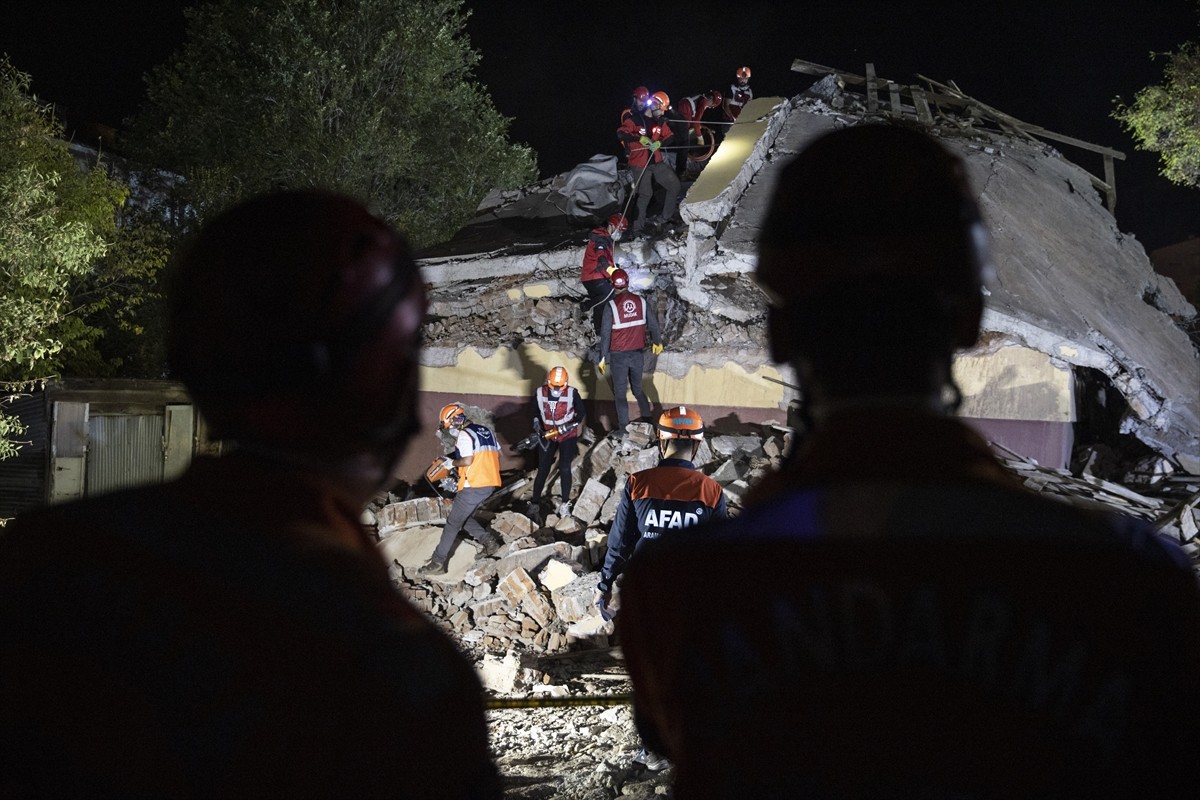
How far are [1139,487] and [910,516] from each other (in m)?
9.94

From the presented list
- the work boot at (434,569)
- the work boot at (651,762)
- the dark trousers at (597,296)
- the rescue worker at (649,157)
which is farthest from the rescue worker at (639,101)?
the work boot at (651,762)

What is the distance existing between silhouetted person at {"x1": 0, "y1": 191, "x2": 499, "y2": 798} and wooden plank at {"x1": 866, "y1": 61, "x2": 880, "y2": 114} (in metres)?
13.3

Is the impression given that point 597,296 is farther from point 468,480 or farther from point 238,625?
point 238,625

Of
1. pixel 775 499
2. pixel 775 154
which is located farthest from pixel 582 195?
pixel 775 499

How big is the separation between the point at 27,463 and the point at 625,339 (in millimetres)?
8815

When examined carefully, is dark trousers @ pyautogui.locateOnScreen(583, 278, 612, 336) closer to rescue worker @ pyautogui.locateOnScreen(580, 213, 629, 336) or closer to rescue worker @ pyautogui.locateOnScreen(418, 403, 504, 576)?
rescue worker @ pyautogui.locateOnScreen(580, 213, 629, 336)

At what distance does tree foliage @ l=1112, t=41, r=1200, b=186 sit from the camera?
13.6 metres

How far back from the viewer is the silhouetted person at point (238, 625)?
80 cm

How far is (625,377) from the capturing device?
9844 mm

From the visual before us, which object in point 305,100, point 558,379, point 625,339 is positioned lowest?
point 558,379

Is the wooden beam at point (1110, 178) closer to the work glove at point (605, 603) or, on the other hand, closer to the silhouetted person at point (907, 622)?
the work glove at point (605, 603)

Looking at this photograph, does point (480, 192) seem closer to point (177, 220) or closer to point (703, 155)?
point (177, 220)

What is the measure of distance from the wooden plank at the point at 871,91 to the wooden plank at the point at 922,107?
0.61 m

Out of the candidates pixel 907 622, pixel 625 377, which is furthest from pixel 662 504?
pixel 625 377
